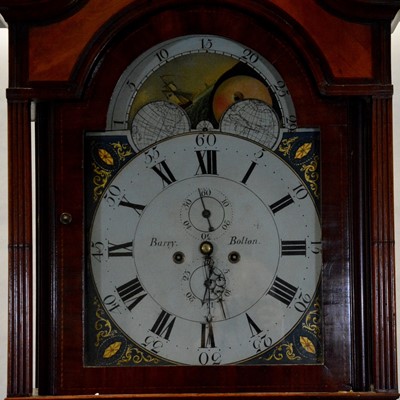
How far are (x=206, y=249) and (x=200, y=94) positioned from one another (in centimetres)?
37

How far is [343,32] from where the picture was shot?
10.4 feet

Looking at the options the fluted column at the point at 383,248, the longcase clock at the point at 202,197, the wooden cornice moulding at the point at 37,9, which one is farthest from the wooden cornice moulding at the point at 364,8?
the wooden cornice moulding at the point at 37,9

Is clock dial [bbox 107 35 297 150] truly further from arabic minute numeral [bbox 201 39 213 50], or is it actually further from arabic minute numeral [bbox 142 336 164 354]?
arabic minute numeral [bbox 142 336 164 354]

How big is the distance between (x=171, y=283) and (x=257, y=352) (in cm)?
26

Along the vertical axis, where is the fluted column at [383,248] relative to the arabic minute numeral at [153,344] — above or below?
above

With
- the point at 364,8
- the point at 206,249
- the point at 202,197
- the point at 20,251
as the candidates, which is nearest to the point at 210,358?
the point at 206,249

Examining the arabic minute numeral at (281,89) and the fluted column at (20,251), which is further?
the arabic minute numeral at (281,89)

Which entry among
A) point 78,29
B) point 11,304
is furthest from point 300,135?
point 11,304

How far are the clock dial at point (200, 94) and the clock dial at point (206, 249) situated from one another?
0.04m

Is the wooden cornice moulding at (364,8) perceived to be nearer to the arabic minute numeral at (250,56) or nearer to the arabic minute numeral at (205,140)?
the arabic minute numeral at (250,56)

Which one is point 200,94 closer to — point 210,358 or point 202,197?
point 202,197

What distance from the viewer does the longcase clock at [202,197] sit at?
3143mm

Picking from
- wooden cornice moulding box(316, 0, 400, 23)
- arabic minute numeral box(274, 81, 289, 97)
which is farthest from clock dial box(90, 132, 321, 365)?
wooden cornice moulding box(316, 0, 400, 23)

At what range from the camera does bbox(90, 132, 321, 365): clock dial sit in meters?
3.17
